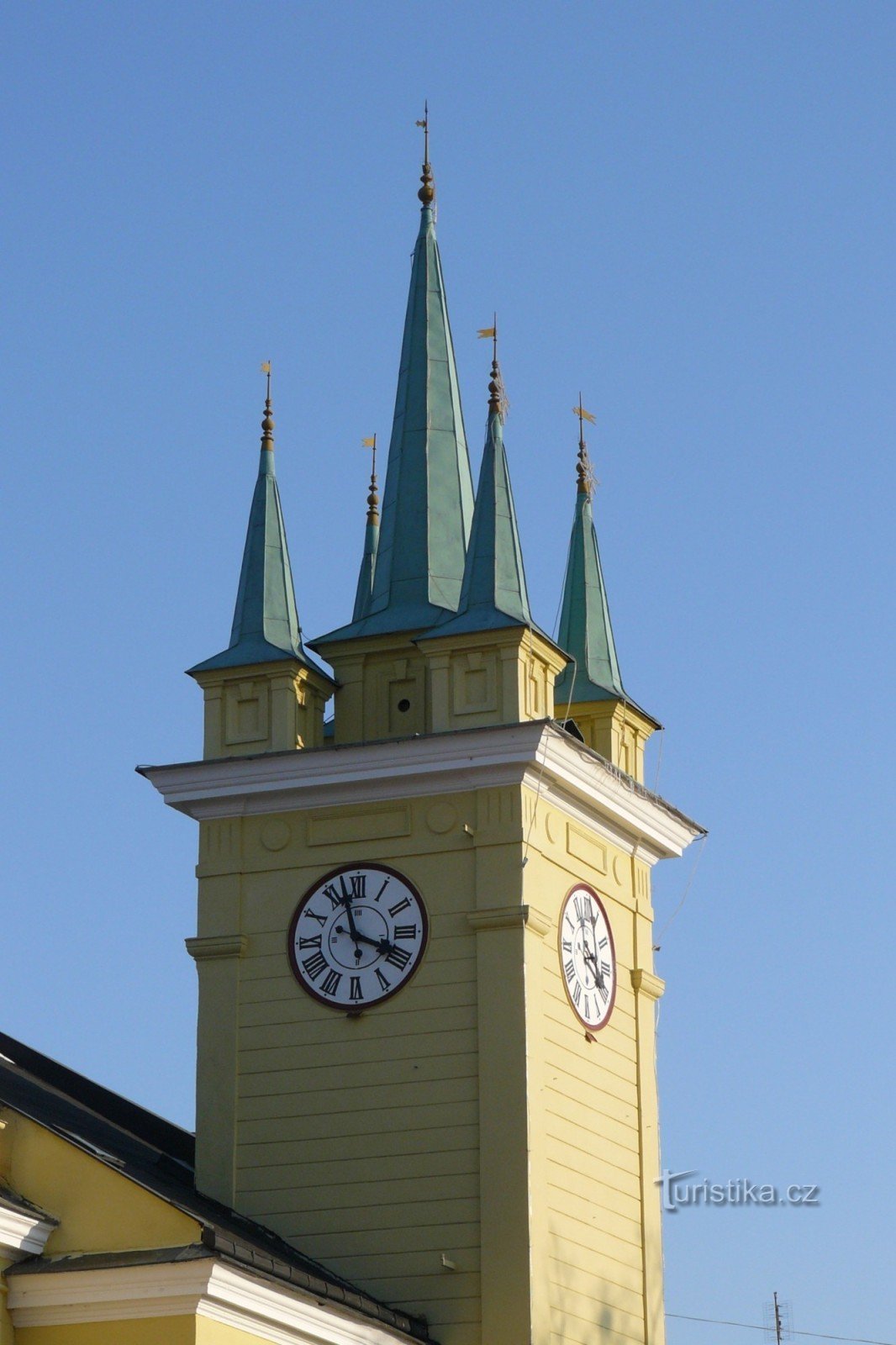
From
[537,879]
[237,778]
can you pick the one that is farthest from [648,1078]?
[237,778]

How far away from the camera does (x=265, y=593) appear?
35969mm

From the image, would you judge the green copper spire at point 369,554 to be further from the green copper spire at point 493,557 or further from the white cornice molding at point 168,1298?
the white cornice molding at point 168,1298

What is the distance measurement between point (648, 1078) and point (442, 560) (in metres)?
7.09

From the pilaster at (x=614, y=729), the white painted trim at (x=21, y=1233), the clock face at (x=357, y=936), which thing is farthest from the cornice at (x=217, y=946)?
the white painted trim at (x=21, y=1233)

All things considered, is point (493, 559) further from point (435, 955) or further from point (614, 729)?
point (435, 955)

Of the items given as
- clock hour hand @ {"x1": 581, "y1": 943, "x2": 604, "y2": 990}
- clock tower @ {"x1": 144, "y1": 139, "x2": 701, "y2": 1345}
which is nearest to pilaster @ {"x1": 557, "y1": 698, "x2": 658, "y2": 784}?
clock tower @ {"x1": 144, "y1": 139, "x2": 701, "y2": 1345}

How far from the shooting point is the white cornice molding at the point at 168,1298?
27547 mm

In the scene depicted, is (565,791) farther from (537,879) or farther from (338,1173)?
(338,1173)

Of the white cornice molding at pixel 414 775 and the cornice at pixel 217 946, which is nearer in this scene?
the white cornice molding at pixel 414 775

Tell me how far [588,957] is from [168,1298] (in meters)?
8.70

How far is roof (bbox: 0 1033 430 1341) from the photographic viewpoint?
28375mm

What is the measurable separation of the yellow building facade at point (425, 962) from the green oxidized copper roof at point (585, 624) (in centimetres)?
14

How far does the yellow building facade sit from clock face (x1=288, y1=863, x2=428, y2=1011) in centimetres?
3

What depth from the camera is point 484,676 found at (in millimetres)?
33906
